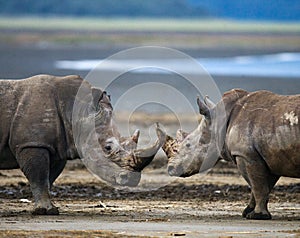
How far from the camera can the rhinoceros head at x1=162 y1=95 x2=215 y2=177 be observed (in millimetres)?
16312

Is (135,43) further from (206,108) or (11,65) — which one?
(206,108)

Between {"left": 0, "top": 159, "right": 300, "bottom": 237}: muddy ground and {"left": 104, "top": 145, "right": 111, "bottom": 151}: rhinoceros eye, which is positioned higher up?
{"left": 104, "top": 145, "right": 111, "bottom": 151}: rhinoceros eye

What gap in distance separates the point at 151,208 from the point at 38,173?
1.79 m

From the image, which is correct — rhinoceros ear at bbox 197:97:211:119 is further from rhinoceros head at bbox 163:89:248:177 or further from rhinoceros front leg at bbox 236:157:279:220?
rhinoceros front leg at bbox 236:157:279:220

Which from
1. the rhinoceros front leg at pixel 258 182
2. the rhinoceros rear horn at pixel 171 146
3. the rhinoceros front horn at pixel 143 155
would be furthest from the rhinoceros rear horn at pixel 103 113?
the rhinoceros front leg at pixel 258 182

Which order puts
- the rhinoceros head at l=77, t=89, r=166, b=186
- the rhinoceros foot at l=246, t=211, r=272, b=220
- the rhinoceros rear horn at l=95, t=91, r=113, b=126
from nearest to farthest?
the rhinoceros foot at l=246, t=211, r=272, b=220 → the rhinoceros head at l=77, t=89, r=166, b=186 → the rhinoceros rear horn at l=95, t=91, r=113, b=126

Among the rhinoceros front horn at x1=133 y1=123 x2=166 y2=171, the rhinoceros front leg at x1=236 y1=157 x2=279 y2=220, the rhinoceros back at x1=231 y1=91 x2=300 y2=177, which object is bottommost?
the rhinoceros front leg at x1=236 y1=157 x2=279 y2=220

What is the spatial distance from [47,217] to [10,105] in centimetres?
164

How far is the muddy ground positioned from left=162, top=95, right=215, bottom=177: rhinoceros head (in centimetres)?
60

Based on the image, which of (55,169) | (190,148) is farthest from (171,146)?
(55,169)

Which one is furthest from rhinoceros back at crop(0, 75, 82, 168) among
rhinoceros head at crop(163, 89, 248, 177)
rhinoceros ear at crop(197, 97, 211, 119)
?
rhinoceros ear at crop(197, 97, 211, 119)

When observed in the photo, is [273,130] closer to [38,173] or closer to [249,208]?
[249,208]

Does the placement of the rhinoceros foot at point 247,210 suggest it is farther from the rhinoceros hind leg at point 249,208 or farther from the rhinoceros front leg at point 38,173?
the rhinoceros front leg at point 38,173

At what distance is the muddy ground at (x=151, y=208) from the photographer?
1430cm
